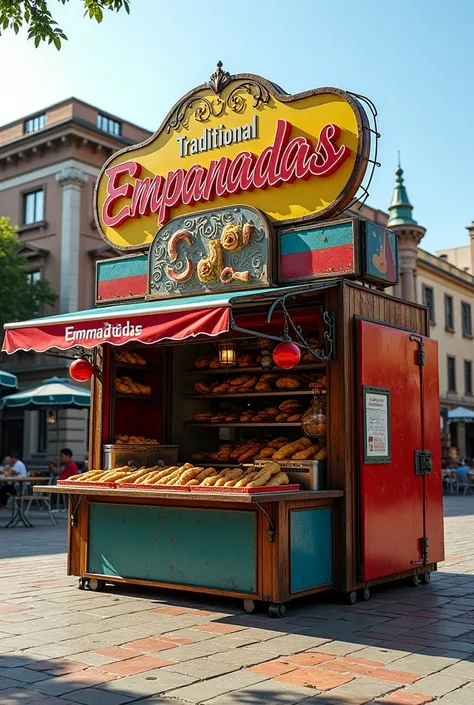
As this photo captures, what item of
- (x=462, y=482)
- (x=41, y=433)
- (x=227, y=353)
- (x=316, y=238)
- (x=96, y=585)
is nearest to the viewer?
(x=316, y=238)

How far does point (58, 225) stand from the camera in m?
27.9

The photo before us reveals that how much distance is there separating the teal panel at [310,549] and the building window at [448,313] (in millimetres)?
35066

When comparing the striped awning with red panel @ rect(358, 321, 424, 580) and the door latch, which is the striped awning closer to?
red panel @ rect(358, 321, 424, 580)

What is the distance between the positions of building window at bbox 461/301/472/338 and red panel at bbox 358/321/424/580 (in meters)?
35.7

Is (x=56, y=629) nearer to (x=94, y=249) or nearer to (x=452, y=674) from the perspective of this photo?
(x=452, y=674)

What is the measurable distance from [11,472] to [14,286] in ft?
33.8

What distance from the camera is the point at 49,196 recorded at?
28359 millimetres

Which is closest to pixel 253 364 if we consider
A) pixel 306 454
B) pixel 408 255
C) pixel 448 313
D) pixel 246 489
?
pixel 306 454

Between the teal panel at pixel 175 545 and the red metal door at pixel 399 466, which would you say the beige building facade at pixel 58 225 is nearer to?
the teal panel at pixel 175 545

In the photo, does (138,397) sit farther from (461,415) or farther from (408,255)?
(408,255)

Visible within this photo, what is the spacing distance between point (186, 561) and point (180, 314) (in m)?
2.44

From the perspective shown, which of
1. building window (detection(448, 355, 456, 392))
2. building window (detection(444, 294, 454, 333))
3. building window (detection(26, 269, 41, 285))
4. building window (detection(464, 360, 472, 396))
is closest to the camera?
building window (detection(26, 269, 41, 285))

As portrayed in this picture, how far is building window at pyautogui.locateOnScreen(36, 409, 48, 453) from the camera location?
90.4 ft

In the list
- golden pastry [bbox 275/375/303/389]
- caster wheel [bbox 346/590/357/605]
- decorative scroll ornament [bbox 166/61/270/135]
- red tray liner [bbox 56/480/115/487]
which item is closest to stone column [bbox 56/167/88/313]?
decorative scroll ornament [bbox 166/61/270/135]
